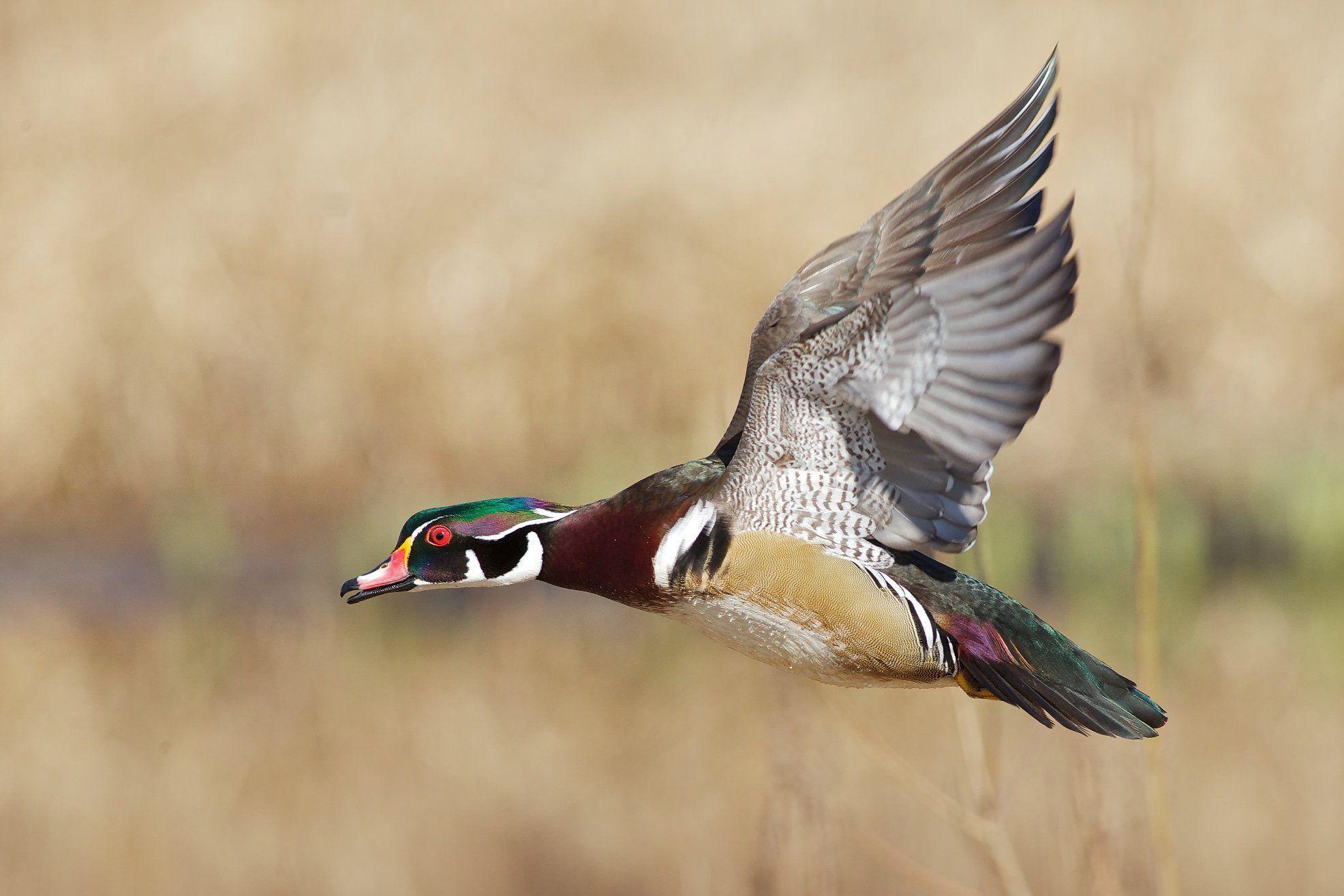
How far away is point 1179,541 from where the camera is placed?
28.9 ft

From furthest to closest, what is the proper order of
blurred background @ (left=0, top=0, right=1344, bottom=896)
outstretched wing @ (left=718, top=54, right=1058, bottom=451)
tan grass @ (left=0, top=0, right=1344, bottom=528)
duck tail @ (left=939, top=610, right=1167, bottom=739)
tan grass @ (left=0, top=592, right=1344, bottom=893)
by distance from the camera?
tan grass @ (left=0, top=0, right=1344, bottom=528)
blurred background @ (left=0, top=0, right=1344, bottom=896)
tan grass @ (left=0, top=592, right=1344, bottom=893)
duck tail @ (left=939, top=610, right=1167, bottom=739)
outstretched wing @ (left=718, top=54, right=1058, bottom=451)

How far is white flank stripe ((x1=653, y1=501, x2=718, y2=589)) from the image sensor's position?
8.84ft

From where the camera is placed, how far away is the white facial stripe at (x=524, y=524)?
8.89ft

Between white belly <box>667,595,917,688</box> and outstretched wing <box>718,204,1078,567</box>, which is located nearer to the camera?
outstretched wing <box>718,204,1078,567</box>

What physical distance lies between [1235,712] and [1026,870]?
225 cm

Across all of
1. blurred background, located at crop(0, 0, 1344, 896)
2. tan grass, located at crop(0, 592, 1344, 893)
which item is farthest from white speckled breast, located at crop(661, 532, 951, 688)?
blurred background, located at crop(0, 0, 1344, 896)

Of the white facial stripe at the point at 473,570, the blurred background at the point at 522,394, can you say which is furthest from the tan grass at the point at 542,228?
the white facial stripe at the point at 473,570

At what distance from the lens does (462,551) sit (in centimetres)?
273

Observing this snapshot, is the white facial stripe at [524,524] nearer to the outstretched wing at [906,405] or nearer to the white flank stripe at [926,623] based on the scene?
the outstretched wing at [906,405]

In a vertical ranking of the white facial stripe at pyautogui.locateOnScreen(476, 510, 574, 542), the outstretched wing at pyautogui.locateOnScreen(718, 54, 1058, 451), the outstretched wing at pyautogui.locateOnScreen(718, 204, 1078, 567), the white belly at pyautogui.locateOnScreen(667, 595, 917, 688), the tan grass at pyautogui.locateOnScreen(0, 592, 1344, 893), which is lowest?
the tan grass at pyautogui.locateOnScreen(0, 592, 1344, 893)

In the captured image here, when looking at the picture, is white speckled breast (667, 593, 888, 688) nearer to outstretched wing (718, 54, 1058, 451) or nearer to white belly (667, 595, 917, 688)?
white belly (667, 595, 917, 688)

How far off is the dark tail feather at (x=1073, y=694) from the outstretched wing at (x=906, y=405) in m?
0.25

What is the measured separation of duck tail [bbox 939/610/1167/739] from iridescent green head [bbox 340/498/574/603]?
74 cm

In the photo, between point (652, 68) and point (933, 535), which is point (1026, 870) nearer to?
point (933, 535)
